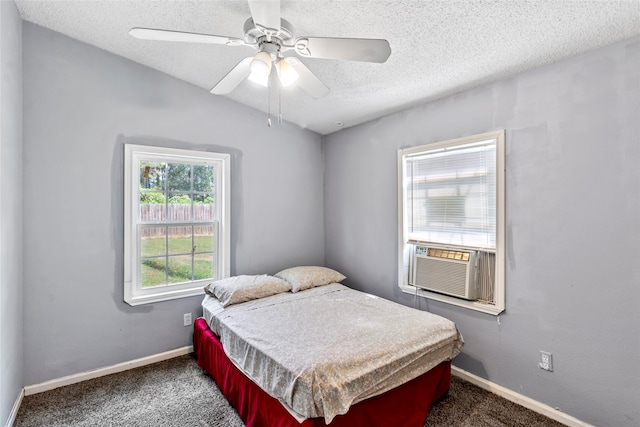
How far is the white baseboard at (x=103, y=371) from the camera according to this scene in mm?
2381

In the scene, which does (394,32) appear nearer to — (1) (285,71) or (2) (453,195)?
(1) (285,71)

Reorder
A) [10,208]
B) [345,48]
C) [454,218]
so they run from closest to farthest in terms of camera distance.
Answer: [345,48]
[10,208]
[454,218]

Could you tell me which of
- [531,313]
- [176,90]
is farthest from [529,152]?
[176,90]

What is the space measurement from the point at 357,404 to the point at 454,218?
1.71m

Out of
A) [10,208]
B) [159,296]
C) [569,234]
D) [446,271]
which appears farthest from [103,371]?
[569,234]

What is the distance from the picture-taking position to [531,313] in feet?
7.20

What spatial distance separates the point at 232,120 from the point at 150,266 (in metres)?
1.70

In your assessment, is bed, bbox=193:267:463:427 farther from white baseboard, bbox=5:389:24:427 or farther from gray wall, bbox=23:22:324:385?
white baseboard, bbox=5:389:24:427

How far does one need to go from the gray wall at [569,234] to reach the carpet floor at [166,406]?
225 millimetres

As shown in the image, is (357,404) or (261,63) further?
(357,404)

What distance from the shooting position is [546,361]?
6.93 ft

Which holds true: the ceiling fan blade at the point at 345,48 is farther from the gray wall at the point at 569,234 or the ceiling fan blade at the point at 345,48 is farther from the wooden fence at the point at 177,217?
the wooden fence at the point at 177,217

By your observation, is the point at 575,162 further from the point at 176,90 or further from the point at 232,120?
the point at 176,90

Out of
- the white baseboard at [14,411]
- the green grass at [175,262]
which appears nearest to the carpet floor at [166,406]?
the white baseboard at [14,411]
